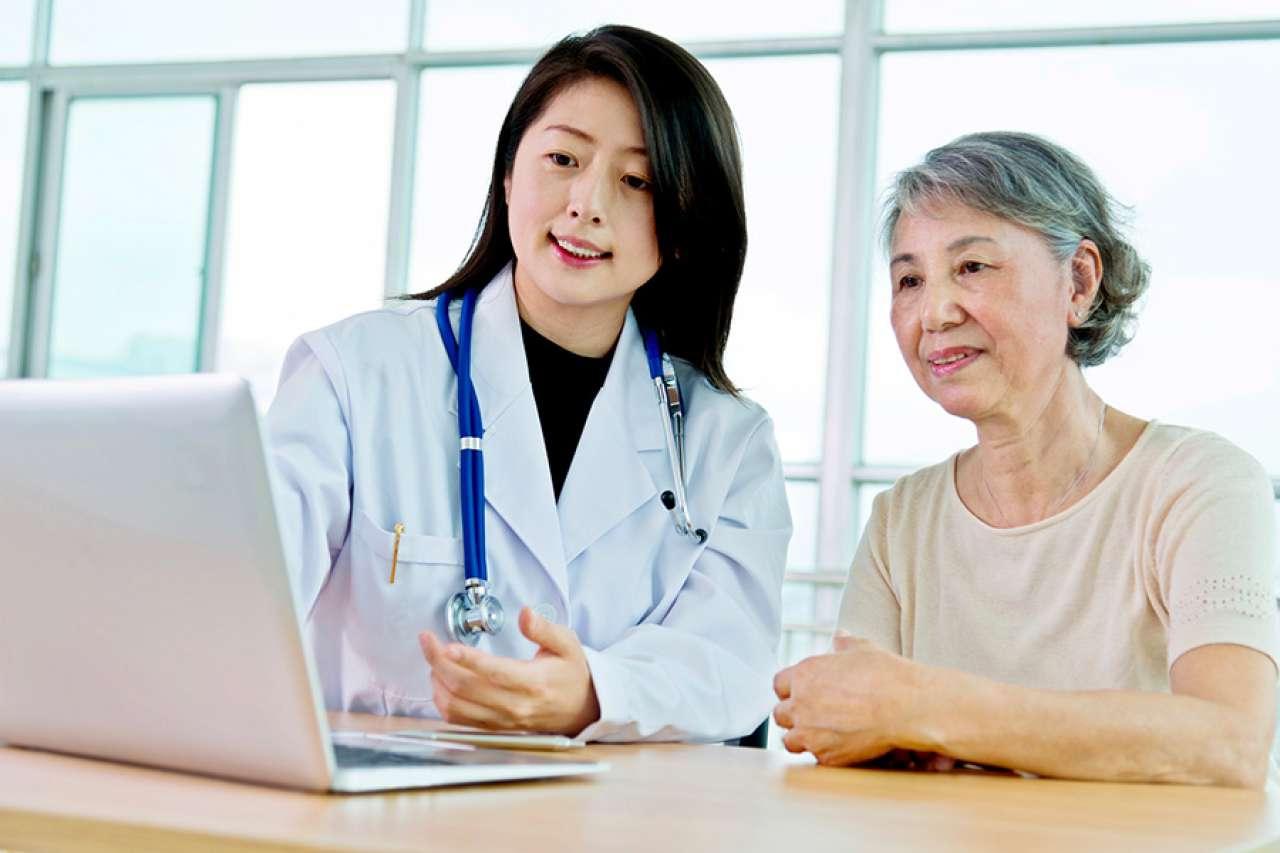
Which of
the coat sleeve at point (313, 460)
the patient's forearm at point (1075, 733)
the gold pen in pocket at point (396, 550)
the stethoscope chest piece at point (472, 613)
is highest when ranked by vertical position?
the coat sleeve at point (313, 460)

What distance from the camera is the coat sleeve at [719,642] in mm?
1396

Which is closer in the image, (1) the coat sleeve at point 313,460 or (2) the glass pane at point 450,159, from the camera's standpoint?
(1) the coat sleeve at point 313,460

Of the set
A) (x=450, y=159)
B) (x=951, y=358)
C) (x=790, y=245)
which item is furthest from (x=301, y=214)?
(x=951, y=358)

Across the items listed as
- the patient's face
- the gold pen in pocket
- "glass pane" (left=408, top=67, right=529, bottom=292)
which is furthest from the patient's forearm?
"glass pane" (left=408, top=67, right=529, bottom=292)

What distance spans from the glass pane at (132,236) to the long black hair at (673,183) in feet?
13.0

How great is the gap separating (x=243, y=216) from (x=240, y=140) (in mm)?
282

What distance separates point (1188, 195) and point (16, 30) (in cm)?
423

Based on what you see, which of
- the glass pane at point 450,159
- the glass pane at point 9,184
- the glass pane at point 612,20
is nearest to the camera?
the glass pane at point 612,20

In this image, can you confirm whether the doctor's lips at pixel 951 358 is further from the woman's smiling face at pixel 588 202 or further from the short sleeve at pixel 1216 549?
the woman's smiling face at pixel 588 202

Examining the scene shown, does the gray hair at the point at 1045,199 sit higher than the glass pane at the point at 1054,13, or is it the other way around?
the glass pane at the point at 1054,13

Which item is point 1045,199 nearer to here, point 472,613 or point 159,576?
point 472,613

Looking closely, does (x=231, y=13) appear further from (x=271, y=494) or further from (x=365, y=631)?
(x=271, y=494)

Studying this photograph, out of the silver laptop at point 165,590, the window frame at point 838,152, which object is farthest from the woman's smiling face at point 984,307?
the window frame at point 838,152

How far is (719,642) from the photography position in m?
1.63
